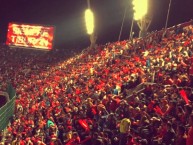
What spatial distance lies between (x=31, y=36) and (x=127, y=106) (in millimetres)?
42314

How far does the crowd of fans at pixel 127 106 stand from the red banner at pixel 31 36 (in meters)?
24.8

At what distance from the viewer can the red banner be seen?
52.7m

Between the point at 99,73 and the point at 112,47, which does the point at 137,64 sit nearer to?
the point at 99,73

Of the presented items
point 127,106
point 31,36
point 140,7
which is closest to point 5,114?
point 127,106

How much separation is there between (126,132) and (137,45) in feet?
57.5

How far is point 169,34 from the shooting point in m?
26.2

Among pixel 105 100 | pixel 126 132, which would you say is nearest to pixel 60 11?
pixel 105 100

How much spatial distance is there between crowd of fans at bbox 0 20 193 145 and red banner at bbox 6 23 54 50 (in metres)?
24.8

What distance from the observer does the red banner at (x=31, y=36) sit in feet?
173

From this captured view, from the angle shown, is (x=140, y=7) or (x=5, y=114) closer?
(x=5, y=114)

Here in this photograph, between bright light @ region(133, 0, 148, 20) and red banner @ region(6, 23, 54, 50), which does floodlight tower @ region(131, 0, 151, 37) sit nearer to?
bright light @ region(133, 0, 148, 20)

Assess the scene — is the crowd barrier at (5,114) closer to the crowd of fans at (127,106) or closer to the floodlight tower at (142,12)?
the crowd of fans at (127,106)

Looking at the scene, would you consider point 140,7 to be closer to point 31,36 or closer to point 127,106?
point 127,106

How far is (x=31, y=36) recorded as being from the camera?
53469 mm
